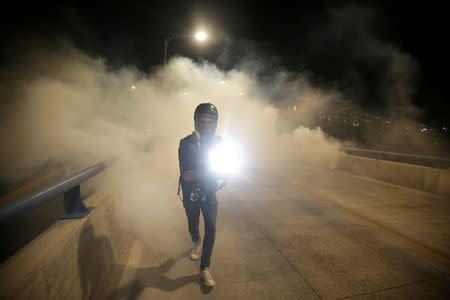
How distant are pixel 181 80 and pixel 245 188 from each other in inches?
468

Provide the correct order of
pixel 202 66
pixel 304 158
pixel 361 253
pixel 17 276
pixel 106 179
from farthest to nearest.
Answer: pixel 202 66, pixel 304 158, pixel 106 179, pixel 361 253, pixel 17 276

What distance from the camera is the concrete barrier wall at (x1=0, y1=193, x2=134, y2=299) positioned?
47.9 inches

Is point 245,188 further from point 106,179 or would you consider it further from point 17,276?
point 17,276

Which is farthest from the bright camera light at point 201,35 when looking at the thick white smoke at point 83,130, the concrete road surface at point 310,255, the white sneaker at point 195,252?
the white sneaker at point 195,252

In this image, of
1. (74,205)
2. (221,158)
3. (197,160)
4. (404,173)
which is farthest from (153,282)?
(404,173)

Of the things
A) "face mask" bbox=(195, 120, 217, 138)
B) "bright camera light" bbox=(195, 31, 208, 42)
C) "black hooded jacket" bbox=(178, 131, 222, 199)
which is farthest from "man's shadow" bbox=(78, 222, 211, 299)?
"bright camera light" bbox=(195, 31, 208, 42)

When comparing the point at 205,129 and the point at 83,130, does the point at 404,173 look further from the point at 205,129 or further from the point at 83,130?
the point at 83,130

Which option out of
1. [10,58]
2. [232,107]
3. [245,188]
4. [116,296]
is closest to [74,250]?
[116,296]

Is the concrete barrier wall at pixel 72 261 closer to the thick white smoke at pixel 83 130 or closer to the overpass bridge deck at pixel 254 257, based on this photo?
the overpass bridge deck at pixel 254 257

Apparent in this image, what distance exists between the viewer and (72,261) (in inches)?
66.4

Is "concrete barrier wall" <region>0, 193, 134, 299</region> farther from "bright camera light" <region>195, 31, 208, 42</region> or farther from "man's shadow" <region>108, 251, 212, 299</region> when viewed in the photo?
"bright camera light" <region>195, 31, 208, 42</region>

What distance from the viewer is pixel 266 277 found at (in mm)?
2506

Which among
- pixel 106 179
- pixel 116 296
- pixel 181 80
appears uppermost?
pixel 181 80

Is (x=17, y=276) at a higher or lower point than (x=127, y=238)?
higher
